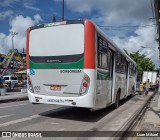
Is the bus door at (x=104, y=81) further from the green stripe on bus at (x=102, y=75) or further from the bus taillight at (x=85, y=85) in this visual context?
the bus taillight at (x=85, y=85)

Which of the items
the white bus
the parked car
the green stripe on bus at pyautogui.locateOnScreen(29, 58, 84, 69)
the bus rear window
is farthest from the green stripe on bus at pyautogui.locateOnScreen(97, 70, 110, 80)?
the parked car

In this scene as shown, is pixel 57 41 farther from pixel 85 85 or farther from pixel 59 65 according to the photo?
pixel 85 85

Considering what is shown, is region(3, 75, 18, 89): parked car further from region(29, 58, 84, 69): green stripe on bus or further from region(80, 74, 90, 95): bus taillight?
region(80, 74, 90, 95): bus taillight

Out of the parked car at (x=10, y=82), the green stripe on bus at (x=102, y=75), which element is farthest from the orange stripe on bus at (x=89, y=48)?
the parked car at (x=10, y=82)

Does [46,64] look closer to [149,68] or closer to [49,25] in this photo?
[49,25]

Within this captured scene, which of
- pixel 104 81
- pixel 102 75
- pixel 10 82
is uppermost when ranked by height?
pixel 102 75

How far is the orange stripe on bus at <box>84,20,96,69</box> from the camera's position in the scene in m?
9.12

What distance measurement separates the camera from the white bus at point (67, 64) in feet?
30.1

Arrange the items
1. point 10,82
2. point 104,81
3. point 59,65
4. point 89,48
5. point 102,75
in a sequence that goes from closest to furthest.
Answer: point 89,48 → point 59,65 → point 102,75 → point 104,81 → point 10,82

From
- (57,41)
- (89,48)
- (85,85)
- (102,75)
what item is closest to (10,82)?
(102,75)

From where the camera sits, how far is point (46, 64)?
388 inches

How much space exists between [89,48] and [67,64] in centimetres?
93

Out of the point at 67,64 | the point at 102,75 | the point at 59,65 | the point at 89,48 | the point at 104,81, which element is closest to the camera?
the point at 89,48

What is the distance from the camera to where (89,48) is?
9.13m
